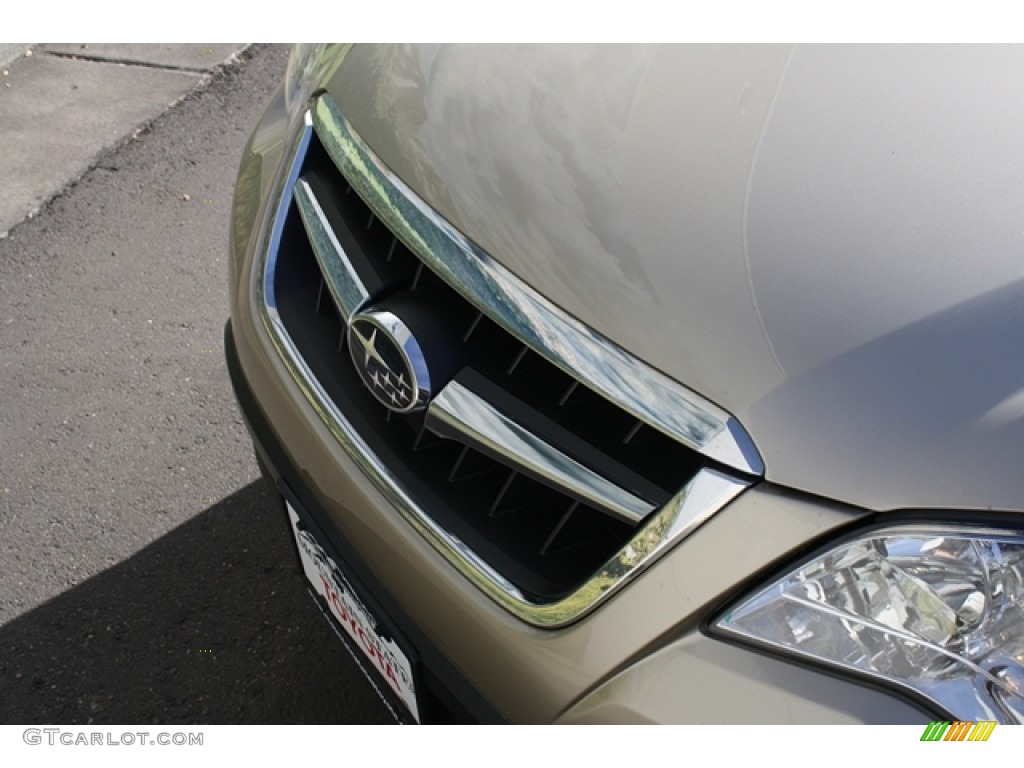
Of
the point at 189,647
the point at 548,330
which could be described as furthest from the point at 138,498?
the point at 548,330

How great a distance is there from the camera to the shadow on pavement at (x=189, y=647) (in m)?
2.24

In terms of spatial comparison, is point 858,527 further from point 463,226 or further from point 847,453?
point 463,226

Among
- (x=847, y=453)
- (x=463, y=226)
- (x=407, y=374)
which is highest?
(x=847, y=453)

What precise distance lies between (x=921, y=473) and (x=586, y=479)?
1.30 ft

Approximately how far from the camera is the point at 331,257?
168 centimetres

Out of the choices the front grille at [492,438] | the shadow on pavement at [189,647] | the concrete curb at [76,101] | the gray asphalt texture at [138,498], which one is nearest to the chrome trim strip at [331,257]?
the front grille at [492,438]

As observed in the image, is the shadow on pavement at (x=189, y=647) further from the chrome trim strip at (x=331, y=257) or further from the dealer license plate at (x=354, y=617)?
the chrome trim strip at (x=331, y=257)

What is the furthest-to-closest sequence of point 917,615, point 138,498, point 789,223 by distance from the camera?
point 138,498, point 789,223, point 917,615

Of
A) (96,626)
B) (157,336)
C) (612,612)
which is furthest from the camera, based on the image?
(157,336)

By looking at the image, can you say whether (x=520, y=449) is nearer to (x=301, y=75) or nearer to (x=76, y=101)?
(x=301, y=75)

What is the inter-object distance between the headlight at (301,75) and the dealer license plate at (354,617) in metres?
0.75

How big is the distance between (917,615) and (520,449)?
0.51m

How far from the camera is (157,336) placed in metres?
3.19
